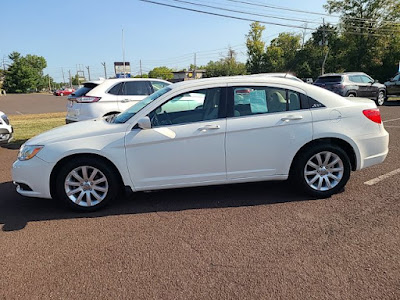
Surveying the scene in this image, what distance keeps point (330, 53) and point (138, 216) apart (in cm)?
5548

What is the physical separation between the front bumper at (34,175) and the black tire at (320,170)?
122 inches

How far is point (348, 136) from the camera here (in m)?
4.14

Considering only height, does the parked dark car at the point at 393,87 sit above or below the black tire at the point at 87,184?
above

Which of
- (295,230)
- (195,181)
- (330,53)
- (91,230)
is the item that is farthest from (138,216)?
(330,53)

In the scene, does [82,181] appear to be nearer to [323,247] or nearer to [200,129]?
[200,129]

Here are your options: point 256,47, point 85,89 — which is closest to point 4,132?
point 85,89

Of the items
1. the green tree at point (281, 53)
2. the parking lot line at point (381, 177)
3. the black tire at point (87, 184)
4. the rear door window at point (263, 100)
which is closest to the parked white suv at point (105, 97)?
the black tire at point (87, 184)

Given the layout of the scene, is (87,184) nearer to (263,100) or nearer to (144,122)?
(144,122)

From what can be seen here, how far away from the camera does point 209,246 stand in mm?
3098

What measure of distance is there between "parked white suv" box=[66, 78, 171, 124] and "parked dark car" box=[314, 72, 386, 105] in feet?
35.4

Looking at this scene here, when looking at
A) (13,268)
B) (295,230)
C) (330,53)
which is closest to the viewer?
(13,268)

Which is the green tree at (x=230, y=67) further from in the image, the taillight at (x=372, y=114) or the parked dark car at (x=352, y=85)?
the taillight at (x=372, y=114)

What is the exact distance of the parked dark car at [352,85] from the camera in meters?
15.6

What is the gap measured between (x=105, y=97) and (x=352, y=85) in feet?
42.2
